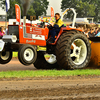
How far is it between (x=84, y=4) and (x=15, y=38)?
6891 cm

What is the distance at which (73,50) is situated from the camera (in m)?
8.29

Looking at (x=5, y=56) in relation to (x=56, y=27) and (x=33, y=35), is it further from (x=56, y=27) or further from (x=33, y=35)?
(x=56, y=27)

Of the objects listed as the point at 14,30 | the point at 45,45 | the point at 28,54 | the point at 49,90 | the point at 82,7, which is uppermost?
the point at 82,7

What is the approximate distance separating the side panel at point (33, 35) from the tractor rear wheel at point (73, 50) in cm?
53

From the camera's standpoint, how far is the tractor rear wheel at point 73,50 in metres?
8.01

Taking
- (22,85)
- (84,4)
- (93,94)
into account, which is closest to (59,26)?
(22,85)

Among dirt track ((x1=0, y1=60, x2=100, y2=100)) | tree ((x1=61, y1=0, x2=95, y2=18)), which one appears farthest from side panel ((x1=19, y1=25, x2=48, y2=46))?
tree ((x1=61, y1=0, x2=95, y2=18))

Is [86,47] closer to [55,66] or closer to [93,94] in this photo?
[55,66]

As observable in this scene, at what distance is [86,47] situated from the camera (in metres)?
8.62

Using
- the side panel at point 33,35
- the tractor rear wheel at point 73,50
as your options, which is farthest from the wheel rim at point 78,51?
the side panel at point 33,35

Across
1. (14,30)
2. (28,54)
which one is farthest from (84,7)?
(28,54)

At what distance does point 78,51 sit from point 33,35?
56.0 inches

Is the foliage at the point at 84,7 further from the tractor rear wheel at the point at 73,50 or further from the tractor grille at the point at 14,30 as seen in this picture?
the tractor grille at the point at 14,30

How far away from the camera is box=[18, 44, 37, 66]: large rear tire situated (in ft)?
24.1
